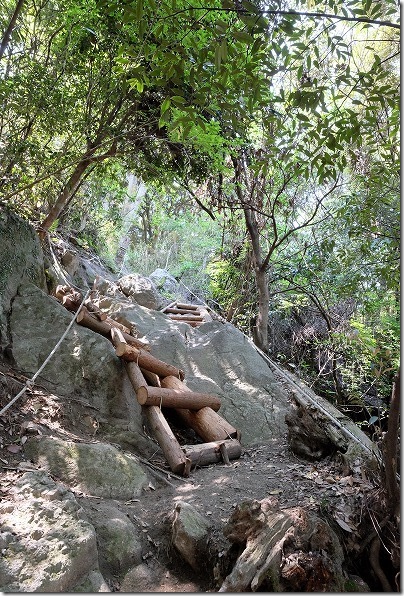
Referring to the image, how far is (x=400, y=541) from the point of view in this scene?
175cm

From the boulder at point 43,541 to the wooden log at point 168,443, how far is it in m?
1.25

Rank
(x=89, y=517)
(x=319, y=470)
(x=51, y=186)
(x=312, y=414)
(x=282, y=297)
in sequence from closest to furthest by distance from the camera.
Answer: (x=89, y=517), (x=319, y=470), (x=312, y=414), (x=51, y=186), (x=282, y=297)

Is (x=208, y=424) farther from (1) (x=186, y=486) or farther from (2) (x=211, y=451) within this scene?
(1) (x=186, y=486)

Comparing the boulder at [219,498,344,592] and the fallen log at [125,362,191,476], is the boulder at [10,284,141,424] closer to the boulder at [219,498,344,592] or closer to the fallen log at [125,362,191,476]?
the fallen log at [125,362,191,476]

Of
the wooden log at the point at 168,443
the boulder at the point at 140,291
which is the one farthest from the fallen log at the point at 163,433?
the boulder at the point at 140,291

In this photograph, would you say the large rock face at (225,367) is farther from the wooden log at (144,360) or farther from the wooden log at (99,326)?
the wooden log at (99,326)

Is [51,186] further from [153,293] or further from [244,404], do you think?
[244,404]

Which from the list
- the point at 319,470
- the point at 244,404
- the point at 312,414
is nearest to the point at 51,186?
the point at 244,404

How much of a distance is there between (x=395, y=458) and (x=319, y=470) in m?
1.51

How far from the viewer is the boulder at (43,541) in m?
1.72

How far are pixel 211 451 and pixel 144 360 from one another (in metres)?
1.19

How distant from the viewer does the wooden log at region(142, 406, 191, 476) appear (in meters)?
3.34

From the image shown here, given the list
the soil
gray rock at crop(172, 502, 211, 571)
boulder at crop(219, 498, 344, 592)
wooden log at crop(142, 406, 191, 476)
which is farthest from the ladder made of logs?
boulder at crop(219, 498, 344, 592)

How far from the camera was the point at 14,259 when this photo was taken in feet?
14.3
